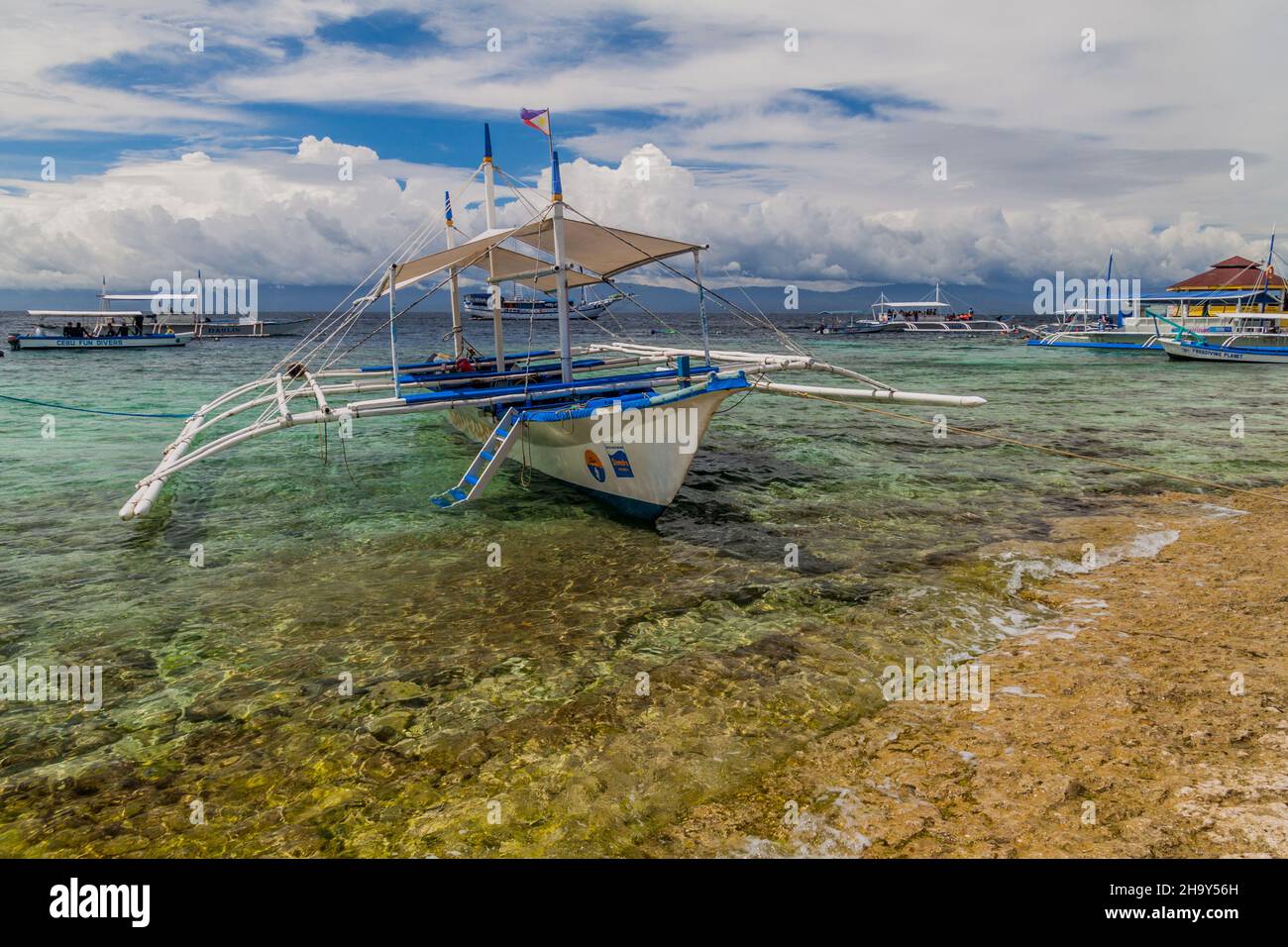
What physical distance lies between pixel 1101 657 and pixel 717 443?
40.3ft

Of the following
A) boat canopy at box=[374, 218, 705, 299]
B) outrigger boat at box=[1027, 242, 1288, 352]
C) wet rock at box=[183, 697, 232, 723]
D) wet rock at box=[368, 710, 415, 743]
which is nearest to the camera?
wet rock at box=[368, 710, 415, 743]

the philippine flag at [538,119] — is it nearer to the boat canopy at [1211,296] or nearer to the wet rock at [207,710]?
the wet rock at [207,710]

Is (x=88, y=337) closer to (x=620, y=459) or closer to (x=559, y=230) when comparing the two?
(x=559, y=230)

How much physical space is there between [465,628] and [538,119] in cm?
901

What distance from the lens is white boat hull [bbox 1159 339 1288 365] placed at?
39.1 meters

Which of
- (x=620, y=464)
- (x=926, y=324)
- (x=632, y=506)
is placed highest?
(x=926, y=324)

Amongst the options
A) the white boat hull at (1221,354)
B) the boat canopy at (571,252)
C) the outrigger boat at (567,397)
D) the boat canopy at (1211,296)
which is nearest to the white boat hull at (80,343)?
the outrigger boat at (567,397)

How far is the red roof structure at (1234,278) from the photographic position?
53.0m

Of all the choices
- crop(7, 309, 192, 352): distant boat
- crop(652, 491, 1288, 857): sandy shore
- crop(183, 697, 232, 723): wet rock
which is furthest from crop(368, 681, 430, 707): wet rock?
crop(7, 309, 192, 352): distant boat

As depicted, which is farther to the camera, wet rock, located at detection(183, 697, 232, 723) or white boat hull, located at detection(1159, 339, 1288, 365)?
white boat hull, located at detection(1159, 339, 1288, 365)

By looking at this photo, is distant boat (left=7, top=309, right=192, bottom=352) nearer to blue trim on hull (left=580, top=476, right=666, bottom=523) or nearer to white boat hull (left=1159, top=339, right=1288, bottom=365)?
blue trim on hull (left=580, top=476, right=666, bottom=523)

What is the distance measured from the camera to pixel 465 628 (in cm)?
731

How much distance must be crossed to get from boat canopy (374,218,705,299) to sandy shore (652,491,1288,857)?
9112 millimetres

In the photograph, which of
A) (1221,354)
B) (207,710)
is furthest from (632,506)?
(1221,354)
